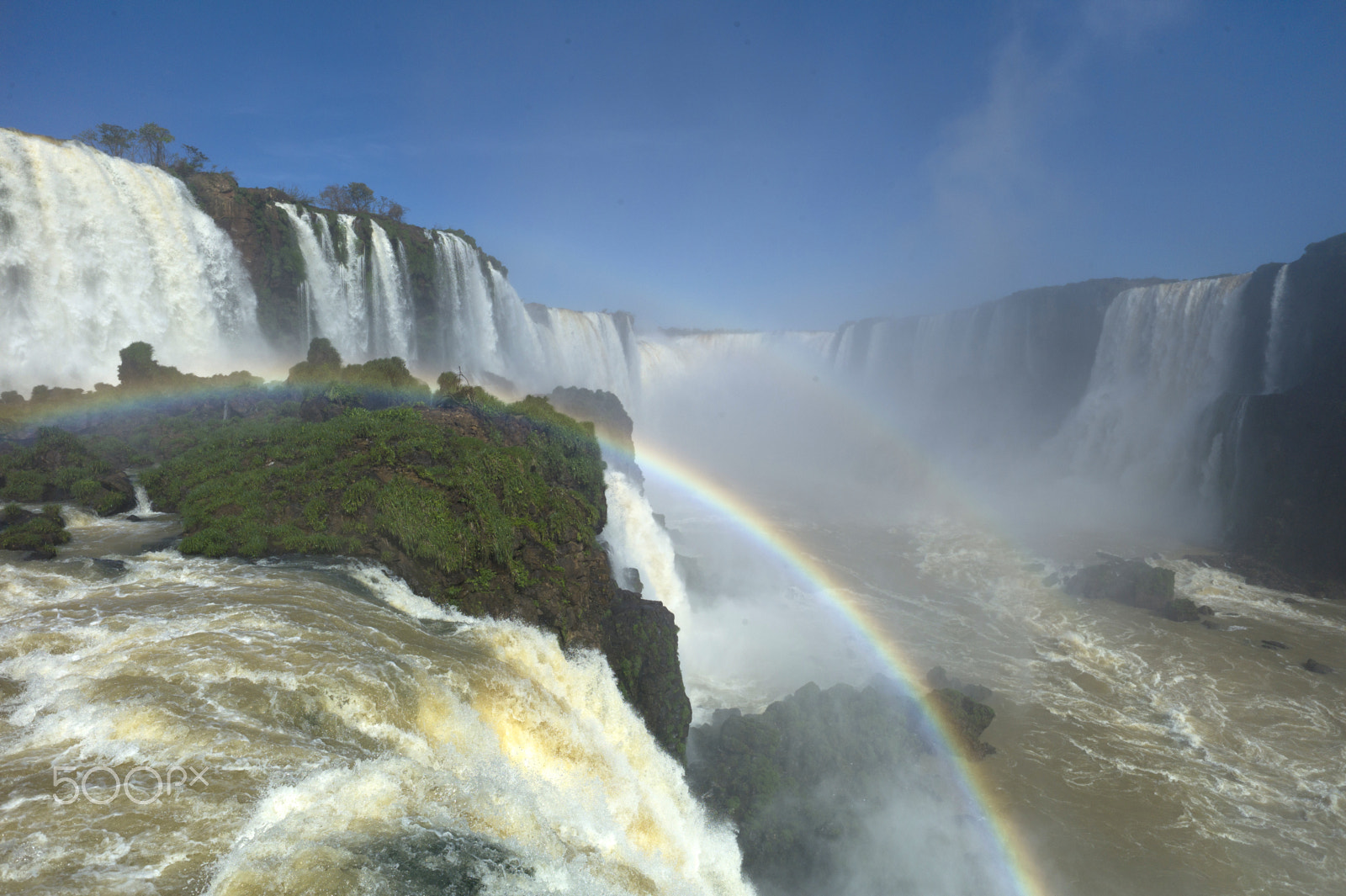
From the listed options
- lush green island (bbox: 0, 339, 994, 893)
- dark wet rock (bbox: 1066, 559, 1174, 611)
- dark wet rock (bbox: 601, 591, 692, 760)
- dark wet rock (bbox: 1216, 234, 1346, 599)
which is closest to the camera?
lush green island (bbox: 0, 339, 994, 893)

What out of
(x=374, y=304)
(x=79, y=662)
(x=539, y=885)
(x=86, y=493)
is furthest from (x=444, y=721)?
(x=374, y=304)

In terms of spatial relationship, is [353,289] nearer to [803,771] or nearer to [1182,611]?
[803,771]

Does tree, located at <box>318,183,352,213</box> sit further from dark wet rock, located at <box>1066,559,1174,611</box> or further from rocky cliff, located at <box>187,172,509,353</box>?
dark wet rock, located at <box>1066,559,1174,611</box>

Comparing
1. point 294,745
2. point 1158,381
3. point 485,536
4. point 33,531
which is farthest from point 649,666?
point 1158,381

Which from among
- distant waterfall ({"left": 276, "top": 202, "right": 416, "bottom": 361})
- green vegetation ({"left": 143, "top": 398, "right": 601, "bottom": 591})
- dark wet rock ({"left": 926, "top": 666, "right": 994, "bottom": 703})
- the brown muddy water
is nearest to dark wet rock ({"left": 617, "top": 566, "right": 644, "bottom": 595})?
green vegetation ({"left": 143, "top": 398, "right": 601, "bottom": 591})

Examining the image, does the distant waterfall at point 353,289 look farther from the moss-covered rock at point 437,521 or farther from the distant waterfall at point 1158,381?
the distant waterfall at point 1158,381

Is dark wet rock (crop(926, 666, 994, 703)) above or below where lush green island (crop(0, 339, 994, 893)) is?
below

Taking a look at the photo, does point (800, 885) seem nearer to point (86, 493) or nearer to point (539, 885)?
point (539, 885)
